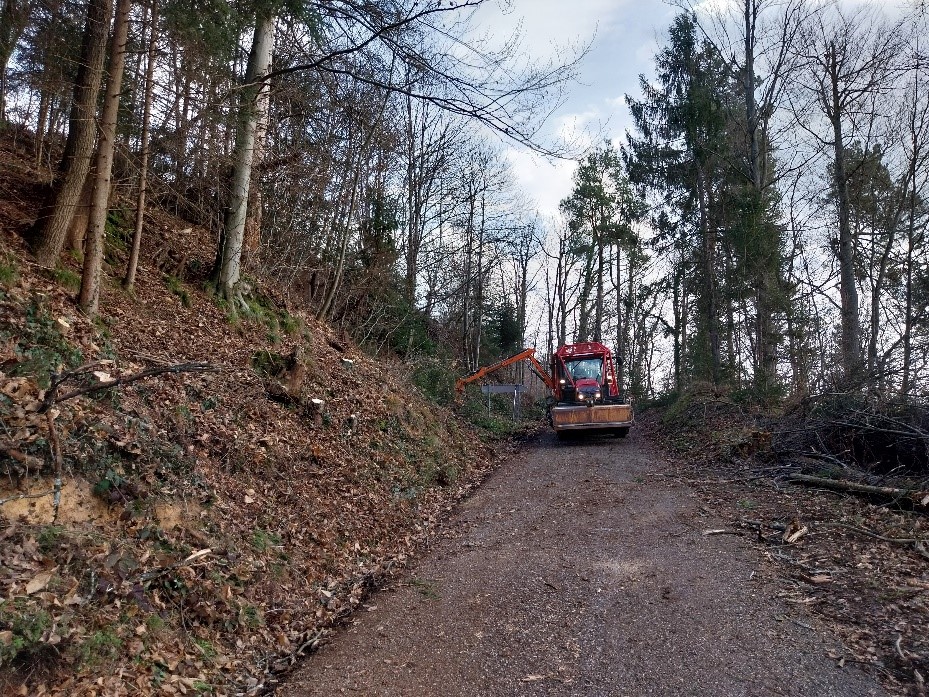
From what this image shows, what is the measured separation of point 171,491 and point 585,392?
12489 mm

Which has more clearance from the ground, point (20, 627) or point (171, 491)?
point (171, 491)

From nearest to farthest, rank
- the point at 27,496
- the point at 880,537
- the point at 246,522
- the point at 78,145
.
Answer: the point at 27,496 → the point at 246,522 → the point at 880,537 → the point at 78,145

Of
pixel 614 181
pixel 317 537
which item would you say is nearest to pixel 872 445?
pixel 317 537

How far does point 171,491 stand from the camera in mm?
4945

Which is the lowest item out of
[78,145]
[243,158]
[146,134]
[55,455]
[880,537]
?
[880,537]

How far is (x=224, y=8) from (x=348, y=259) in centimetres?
1036

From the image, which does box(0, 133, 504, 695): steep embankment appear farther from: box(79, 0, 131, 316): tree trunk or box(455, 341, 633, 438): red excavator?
box(455, 341, 633, 438): red excavator

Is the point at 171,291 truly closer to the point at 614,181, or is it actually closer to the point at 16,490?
the point at 16,490

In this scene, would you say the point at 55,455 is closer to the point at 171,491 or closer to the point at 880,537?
the point at 171,491

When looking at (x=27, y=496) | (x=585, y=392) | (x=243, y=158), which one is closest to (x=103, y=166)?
(x=243, y=158)

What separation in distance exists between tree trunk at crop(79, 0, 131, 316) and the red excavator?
35.4ft

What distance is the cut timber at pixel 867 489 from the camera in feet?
22.4

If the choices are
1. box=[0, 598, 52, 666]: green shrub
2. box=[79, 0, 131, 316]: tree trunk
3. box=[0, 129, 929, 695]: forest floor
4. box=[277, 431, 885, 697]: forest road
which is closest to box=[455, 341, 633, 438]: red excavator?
box=[0, 129, 929, 695]: forest floor

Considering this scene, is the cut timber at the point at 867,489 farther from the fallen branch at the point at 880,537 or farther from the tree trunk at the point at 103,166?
the tree trunk at the point at 103,166
